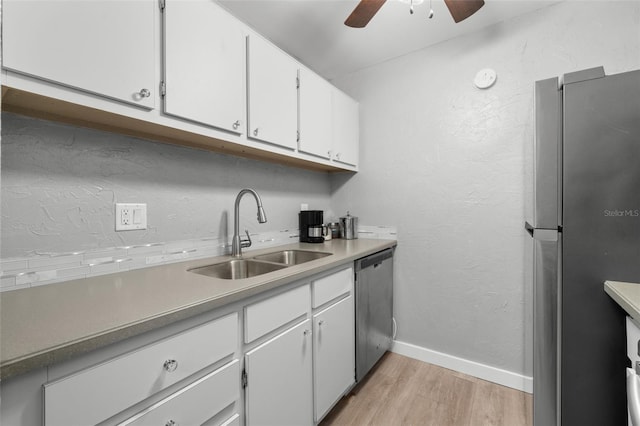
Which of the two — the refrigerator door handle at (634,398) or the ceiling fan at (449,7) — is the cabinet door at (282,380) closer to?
the refrigerator door handle at (634,398)

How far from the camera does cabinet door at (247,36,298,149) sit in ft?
4.69

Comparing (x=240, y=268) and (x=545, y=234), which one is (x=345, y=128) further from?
(x=545, y=234)

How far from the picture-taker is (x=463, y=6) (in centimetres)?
137

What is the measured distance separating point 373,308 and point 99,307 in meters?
1.55

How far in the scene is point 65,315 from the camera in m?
0.70

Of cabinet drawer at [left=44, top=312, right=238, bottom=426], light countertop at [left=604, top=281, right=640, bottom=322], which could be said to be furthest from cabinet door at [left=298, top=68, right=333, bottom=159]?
light countertop at [left=604, top=281, right=640, bottom=322]

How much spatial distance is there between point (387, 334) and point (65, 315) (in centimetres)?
197

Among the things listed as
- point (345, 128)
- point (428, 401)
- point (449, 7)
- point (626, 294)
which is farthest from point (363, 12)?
point (428, 401)

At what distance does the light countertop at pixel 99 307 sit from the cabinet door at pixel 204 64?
2.27 ft

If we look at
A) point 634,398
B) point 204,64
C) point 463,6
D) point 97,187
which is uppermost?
point 463,6

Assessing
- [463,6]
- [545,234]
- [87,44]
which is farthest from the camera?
[463,6]

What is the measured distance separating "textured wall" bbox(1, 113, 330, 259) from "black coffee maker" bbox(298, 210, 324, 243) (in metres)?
0.55

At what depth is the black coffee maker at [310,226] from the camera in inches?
85.5

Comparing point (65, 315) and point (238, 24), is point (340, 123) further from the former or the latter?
point (65, 315)
